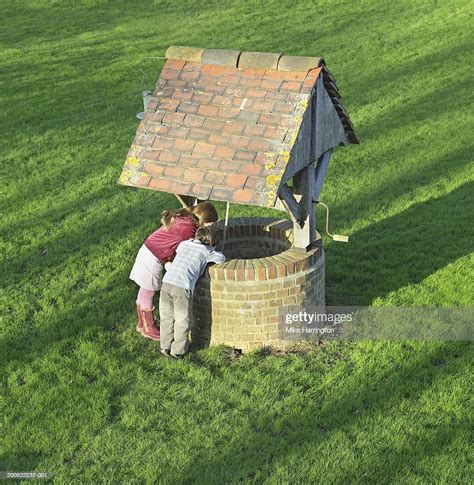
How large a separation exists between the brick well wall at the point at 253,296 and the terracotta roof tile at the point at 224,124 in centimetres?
92

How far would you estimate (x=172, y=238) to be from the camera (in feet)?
22.8

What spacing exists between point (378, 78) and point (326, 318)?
1163 centimetres

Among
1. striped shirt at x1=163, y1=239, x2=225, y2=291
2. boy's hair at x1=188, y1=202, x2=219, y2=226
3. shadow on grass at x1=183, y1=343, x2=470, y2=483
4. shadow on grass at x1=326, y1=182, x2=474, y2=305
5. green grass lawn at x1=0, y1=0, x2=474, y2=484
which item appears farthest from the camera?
shadow on grass at x1=326, y1=182, x2=474, y2=305

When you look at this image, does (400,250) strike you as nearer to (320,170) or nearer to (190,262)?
(320,170)

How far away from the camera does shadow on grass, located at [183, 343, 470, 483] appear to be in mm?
5492

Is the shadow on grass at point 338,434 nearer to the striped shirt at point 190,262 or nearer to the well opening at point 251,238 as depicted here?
the striped shirt at point 190,262

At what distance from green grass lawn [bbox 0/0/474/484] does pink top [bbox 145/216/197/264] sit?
1.02 meters

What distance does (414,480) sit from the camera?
17.5 feet

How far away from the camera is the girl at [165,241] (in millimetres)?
6938

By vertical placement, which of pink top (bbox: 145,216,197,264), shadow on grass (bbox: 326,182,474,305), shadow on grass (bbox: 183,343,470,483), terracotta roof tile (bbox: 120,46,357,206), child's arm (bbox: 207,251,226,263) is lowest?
shadow on grass (bbox: 326,182,474,305)

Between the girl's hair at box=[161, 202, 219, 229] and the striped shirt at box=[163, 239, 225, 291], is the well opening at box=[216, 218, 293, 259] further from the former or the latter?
the striped shirt at box=[163, 239, 225, 291]

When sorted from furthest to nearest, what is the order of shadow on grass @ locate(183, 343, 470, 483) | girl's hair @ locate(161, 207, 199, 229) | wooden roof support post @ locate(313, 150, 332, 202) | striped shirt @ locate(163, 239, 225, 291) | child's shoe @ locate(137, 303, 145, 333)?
child's shoe @ locate(137, 303, 145, 333)
wooden roof support post @ locate(313, 150, 332, 202)
girl's hair @ locate(161, 207, 199, 229)
striped shirt @ locate(163, 239, 225, 291)
shadow on grass @ locate(183, 343, 470, 483)

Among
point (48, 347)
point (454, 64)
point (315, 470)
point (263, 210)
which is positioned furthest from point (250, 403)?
point (454, 64)

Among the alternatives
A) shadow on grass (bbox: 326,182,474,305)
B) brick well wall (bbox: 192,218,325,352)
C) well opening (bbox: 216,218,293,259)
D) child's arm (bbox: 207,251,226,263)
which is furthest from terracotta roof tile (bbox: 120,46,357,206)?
shadow on grass (bbox: 326,182,474,305)
